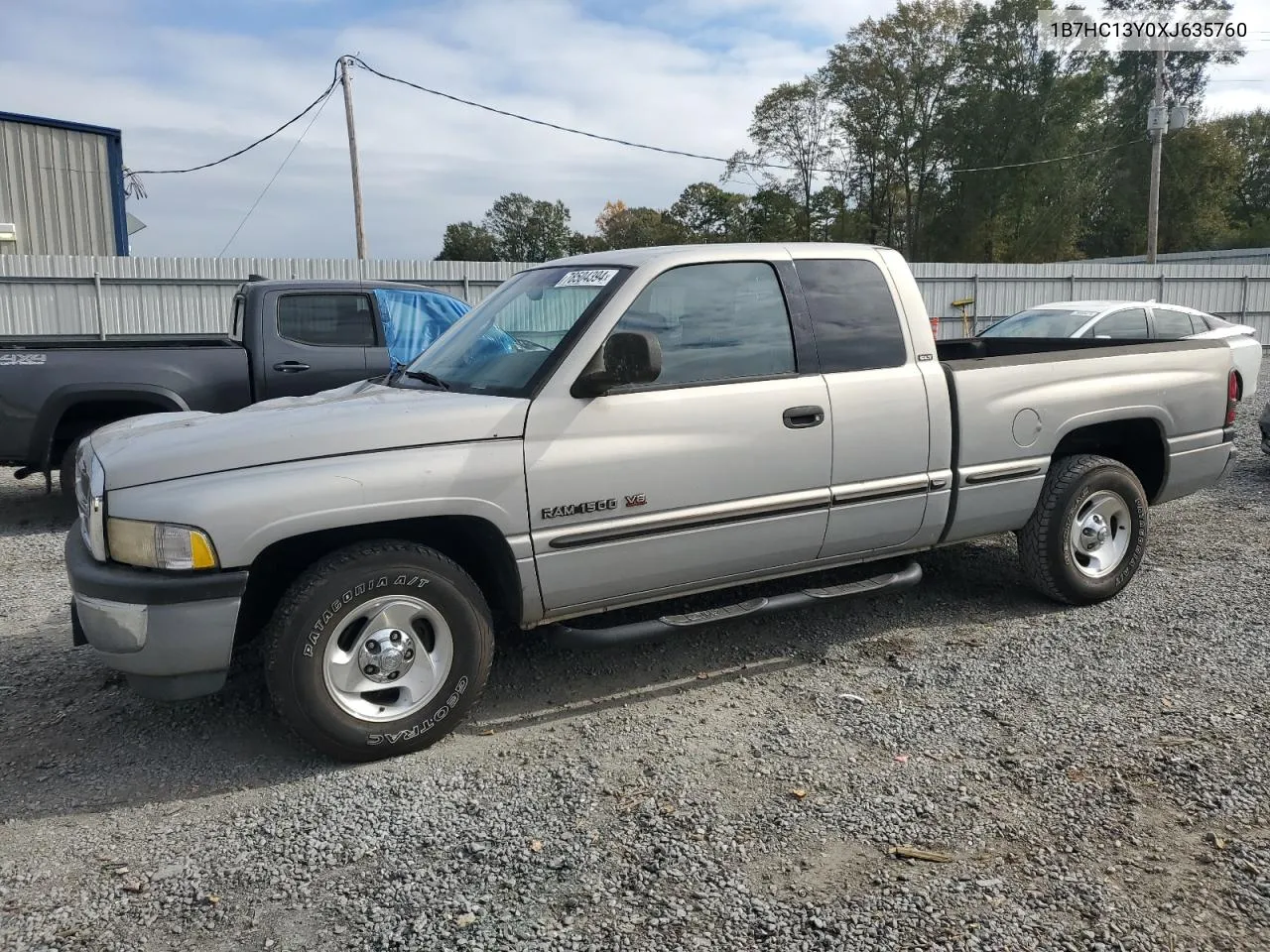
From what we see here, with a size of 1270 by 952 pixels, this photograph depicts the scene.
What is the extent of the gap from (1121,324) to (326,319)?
9340mm

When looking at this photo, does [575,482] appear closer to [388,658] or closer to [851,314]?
[388,658]

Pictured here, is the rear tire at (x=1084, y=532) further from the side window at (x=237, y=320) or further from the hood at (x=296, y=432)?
the side window at (x=237, y=320)

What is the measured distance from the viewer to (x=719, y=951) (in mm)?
2535

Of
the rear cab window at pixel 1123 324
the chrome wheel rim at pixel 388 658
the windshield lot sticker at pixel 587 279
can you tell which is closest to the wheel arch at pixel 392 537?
the chrome wheel rim at pixel 388 658

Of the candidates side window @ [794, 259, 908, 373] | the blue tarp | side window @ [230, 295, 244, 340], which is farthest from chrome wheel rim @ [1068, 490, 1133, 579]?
side window @ [230, 295, 244, 340]

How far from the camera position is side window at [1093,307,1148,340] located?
11.9m

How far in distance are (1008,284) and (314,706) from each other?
78.4 feet

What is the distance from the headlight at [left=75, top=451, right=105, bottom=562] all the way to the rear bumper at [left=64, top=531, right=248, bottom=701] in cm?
8

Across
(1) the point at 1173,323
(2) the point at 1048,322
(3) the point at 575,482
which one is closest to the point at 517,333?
(3) the point at 575,482

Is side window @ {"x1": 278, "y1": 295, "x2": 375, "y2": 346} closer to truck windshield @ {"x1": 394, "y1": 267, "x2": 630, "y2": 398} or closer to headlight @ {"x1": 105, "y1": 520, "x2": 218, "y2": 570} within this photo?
truck windshield @ {"x1": 394, "y1": 267, "x2": 630, "y2": 398}

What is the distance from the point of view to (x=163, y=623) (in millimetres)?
3229

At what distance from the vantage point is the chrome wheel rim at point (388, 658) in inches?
137

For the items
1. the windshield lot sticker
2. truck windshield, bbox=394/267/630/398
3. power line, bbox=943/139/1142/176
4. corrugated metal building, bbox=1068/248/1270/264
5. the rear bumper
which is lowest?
the rear bumper

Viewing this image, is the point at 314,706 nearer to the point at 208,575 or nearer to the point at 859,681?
the point at 208,575
